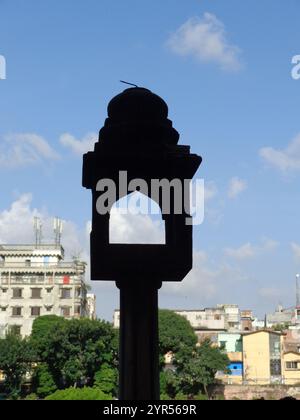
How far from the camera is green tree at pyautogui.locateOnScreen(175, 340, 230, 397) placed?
63.2 m

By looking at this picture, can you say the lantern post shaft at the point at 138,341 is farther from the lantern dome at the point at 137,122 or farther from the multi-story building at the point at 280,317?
the multi-story building at the point at 280,317

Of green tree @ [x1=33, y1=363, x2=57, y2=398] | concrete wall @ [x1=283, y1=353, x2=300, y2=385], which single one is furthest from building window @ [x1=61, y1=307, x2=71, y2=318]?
concrete wall @ [x1=283, y1=353, x2=300, y2=385]

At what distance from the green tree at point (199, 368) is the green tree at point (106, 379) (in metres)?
7.43

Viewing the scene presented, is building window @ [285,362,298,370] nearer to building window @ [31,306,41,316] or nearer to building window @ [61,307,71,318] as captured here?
building window @ [61,307,71,318]

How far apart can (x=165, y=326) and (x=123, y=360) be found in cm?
5486

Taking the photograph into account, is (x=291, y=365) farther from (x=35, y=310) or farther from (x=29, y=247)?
(x=29, y=247)

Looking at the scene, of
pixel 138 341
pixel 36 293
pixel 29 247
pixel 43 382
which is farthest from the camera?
pixel 29 247

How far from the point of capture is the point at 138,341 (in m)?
10.9

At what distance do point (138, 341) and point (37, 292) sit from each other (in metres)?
71.4

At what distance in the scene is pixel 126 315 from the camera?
1112 cm

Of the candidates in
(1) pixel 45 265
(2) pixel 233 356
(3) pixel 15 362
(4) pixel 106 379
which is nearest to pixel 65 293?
(1) pixel 45 265

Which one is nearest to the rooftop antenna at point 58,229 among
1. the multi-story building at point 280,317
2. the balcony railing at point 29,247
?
the balcony railing at point 29,247
